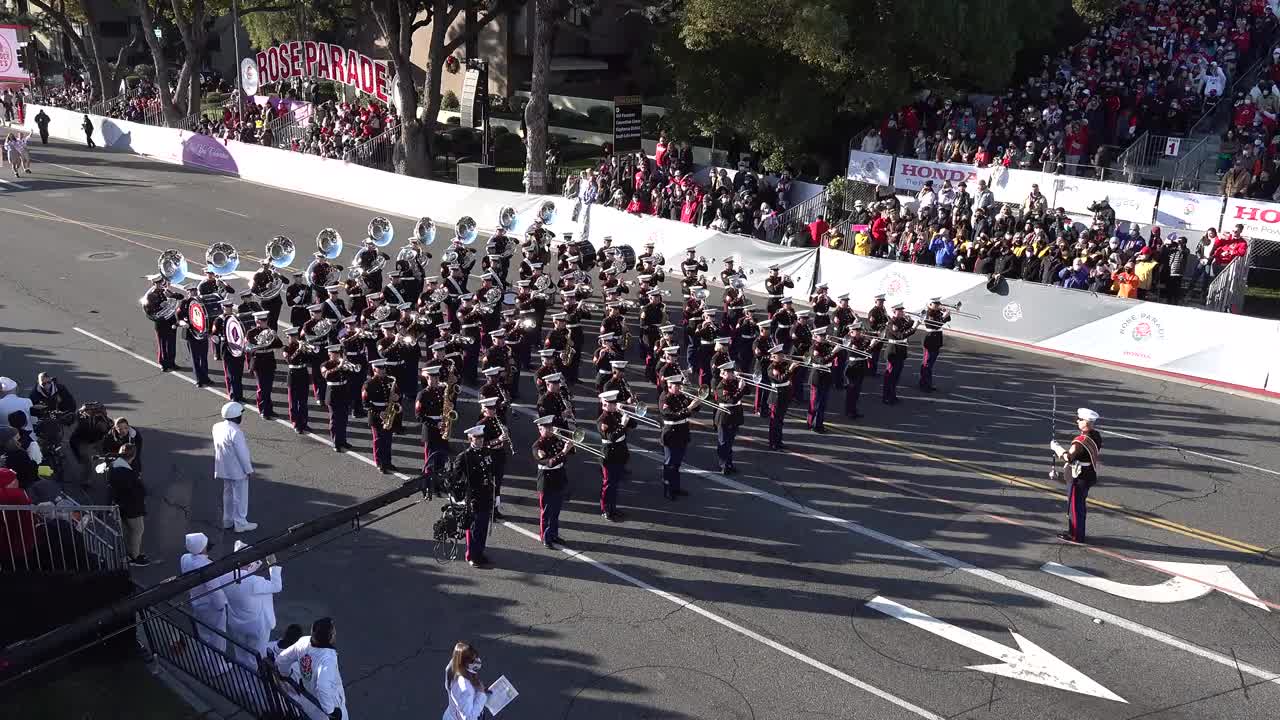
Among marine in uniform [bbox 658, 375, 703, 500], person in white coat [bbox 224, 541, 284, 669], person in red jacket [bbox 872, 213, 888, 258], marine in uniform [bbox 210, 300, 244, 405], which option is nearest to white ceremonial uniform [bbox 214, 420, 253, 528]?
person in white coat [bbox 224, 541, 284, 669]

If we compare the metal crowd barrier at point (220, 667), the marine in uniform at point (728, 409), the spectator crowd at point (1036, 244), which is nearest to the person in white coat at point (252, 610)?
the metal crowd barrier at point (220, 667)

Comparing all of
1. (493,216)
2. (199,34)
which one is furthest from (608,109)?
(199,34)

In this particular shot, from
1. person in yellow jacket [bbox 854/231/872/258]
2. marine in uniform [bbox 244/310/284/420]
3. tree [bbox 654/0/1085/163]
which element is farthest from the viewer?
tree [bbox 654/0/1085/163]

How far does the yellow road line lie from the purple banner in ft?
98.7

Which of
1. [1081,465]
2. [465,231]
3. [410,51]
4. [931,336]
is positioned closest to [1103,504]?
[1081,465]

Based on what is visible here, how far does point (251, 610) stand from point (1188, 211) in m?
20.9

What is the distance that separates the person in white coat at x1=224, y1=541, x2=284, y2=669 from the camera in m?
9.06

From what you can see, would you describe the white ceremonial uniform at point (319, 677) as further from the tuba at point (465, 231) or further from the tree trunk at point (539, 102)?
the tree trunk at point (539, 102)

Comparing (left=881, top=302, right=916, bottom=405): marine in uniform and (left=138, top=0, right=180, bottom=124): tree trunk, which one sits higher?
(left=138, top=0, right=180, bottom=124): tree trunk

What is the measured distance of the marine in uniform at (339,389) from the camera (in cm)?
1382

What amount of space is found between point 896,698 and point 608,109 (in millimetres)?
34339

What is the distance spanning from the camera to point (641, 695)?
9.09m

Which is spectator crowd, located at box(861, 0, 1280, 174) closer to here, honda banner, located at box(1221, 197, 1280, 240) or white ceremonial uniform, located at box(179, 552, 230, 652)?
honda banner, located at box(1221, 197, 1280, 240)

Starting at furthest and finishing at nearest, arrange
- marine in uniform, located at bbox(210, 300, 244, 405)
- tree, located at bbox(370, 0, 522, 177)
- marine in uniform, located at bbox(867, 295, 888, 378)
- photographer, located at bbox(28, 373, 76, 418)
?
1. tree, located at bbox(370, 0, 522, 177)
2. marine in uniform, located at bbox(867, 295, 888, 378)
3. marine in uniform, located at bbox(210, 300, 244, 405)
4. photographer, located at bbox(28, 373, 76, 418)
